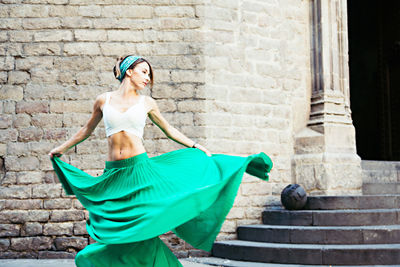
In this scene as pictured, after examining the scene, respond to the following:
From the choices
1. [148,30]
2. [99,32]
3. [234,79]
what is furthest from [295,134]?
[99,32]

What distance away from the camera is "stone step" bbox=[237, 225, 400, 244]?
593 centimetres

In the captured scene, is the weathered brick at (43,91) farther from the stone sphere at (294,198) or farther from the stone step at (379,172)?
the stone step at (379,172)

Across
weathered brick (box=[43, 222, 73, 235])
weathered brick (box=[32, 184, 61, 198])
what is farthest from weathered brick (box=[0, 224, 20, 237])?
weathered brick (box=[32, 184, 61, 198])

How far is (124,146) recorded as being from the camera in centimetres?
362

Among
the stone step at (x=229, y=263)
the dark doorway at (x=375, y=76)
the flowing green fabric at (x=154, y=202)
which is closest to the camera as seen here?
the flowing green fabric at (x=154, y=202)

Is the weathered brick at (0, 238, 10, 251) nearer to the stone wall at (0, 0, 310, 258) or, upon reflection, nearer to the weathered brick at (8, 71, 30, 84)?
the stone wall at (0, 0, 310, 258)

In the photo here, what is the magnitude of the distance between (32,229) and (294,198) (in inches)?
145

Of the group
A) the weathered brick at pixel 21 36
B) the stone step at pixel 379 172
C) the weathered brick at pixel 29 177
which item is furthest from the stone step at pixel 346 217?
the weathered brick at pixel 21 36

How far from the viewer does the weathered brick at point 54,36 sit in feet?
23.5

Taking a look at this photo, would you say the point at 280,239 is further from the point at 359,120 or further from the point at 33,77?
the point at 359,120

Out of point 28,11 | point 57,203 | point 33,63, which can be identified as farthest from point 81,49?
point 57,203

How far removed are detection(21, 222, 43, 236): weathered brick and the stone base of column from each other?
3.97 metres

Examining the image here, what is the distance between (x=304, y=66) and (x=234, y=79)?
5.51ft

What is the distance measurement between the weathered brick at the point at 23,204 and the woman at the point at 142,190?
322cm
